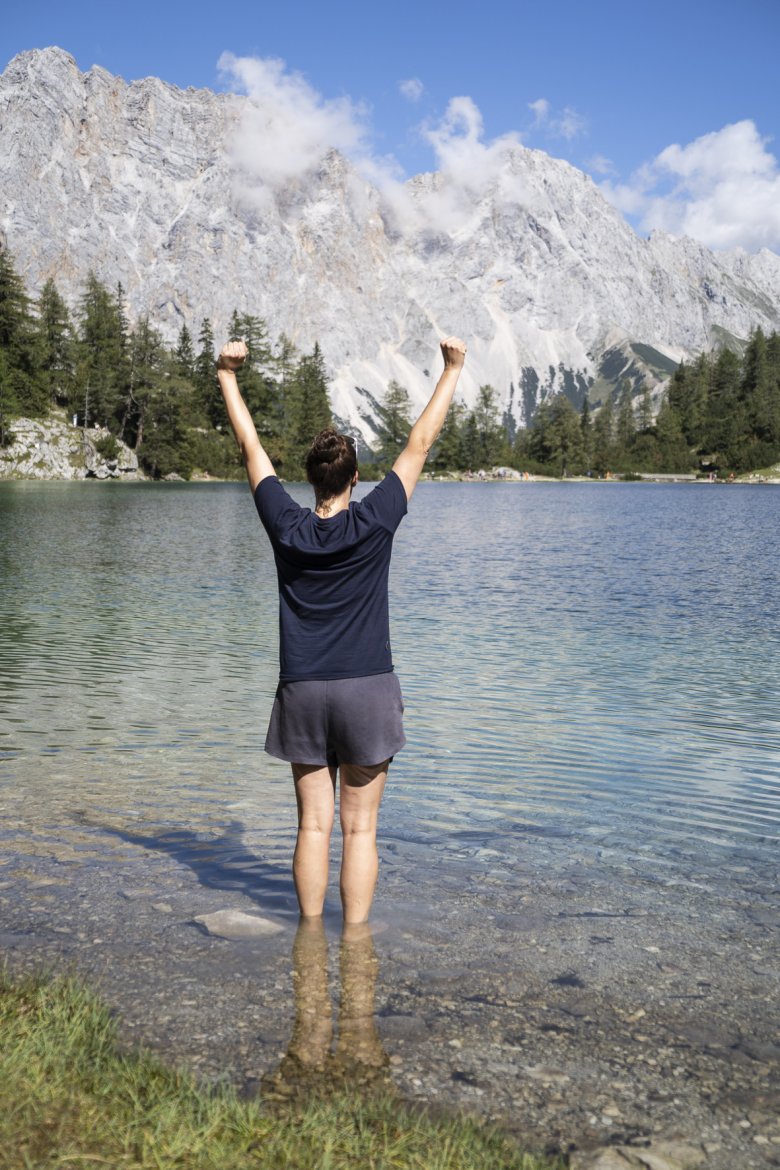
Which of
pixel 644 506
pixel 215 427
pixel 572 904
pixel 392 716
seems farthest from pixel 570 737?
pixel 215 427

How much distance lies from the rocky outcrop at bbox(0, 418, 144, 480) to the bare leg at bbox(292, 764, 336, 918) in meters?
109

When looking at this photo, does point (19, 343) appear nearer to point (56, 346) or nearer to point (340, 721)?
point (56, 346)

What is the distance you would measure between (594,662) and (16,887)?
12.7 meters

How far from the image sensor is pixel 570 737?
12.4m

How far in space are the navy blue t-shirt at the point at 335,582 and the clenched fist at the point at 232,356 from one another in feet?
3.26

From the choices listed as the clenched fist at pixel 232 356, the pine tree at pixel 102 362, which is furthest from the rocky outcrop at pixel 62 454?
the clenched fist at pixel 232 356

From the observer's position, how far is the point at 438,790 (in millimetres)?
10023

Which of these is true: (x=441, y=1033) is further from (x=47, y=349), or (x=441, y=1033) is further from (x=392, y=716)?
(x=47, y=349)

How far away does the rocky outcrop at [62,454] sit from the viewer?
108875 mm

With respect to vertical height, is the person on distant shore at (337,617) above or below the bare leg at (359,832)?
above

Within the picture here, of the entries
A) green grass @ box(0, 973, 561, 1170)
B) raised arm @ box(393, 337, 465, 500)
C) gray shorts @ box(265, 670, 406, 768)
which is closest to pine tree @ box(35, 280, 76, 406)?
raised arm @ box(393, 337, 465, 500)

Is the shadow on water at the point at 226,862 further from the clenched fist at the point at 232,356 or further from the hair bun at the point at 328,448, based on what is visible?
the clenched fist at the point at 232,356

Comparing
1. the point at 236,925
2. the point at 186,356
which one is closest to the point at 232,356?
the point at 236,925

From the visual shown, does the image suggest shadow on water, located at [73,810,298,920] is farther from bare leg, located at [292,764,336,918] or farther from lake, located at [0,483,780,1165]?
bare leg, located at [292,764,336,918]
